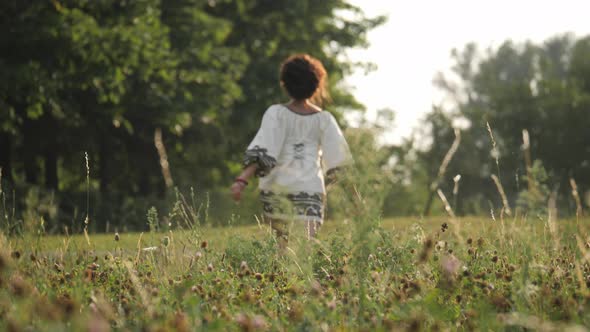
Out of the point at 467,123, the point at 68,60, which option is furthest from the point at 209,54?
the point at 467,123

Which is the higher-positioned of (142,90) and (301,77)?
(142,90)

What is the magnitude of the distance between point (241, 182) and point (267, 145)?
0.49 meters

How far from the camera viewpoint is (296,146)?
6719mm

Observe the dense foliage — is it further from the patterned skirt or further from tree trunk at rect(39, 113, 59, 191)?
the patterned skirt

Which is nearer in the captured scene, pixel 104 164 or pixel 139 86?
pixel 139 86

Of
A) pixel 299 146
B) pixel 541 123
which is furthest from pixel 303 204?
pixel 541 123

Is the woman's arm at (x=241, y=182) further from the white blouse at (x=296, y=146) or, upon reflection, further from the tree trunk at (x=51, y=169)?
the tree trunk at (x=51, y=169)

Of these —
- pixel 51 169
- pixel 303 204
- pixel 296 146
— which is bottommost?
pixel 51 169

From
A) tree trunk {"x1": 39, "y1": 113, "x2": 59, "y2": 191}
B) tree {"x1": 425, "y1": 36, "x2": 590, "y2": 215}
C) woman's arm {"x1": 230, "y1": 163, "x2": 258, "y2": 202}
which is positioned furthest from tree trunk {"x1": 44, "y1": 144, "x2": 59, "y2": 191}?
woman's arm {"x1": 230, "y1": 163, "x2": 258, "y2": 202}

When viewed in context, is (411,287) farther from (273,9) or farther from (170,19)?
(273,9)

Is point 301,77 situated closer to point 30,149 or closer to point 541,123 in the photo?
point 30,149

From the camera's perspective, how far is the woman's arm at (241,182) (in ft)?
20.1

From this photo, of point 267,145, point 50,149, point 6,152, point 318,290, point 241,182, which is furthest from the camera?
point 50,149

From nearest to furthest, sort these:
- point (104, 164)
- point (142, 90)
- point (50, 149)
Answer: point (142, 90), point (50, 149), point (104, 164)
